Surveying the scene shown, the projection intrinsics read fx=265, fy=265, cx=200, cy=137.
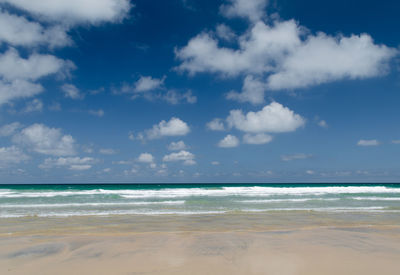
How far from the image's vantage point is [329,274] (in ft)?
14.7

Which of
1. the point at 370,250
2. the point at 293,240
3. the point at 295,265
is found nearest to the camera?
the point at 295,265

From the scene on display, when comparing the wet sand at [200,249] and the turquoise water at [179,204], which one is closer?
the wet sand at [200,249]

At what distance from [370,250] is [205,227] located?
15.9ft

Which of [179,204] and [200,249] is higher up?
[200,249]

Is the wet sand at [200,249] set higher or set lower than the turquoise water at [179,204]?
higher

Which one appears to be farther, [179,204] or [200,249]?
[179,204]

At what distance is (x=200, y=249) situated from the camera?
240 inches

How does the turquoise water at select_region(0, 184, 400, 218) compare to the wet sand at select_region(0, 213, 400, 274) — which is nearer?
the wet sand at select_region(0, 213, 400, 274)

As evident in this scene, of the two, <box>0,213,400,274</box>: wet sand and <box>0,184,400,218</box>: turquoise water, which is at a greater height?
<box>0,213,400,274</box>: wet sand

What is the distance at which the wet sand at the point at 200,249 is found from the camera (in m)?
4.86

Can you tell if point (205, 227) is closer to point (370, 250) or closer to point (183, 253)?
point (183, 253)

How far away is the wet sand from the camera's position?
4.86 metres

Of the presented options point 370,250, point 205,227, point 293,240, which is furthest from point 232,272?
point 205,227

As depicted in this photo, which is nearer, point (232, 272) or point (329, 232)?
point (232, 272)
